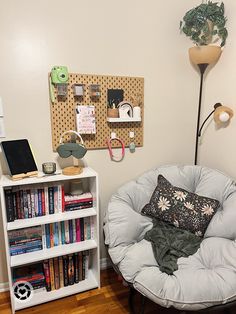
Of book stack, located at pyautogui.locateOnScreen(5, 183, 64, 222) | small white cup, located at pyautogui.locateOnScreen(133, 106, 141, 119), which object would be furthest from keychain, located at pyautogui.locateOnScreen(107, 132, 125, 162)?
book stack, located at pyautogui.locateOnScreen(5, 183, 64, 222)

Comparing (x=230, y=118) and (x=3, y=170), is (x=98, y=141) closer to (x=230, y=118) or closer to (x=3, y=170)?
(x=3, y=170)

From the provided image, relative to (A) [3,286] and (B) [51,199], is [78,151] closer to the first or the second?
(B) [51,199]

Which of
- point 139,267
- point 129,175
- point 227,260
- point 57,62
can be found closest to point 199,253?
point 227,260

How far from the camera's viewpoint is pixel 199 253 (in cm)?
154

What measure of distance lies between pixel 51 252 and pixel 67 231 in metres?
0.18

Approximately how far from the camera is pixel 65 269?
181cm

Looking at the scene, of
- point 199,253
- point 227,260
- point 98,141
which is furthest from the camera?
point 98,141

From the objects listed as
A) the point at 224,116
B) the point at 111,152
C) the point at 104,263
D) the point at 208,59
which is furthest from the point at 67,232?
the point at 208,59

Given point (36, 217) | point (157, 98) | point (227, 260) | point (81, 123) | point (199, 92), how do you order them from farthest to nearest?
point (199, 92), point (157, 98), point (81, 123), point (36, 217), point (227, 260)

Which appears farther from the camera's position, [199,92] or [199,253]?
[199,92]

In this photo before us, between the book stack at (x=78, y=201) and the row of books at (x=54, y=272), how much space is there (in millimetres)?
380

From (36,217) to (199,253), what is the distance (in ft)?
3.68

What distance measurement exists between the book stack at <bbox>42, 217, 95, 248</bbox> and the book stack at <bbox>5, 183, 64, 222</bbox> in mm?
113

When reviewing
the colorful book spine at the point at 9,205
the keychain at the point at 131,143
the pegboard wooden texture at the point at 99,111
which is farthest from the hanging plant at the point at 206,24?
the colorful book spine at the point at 9,205
